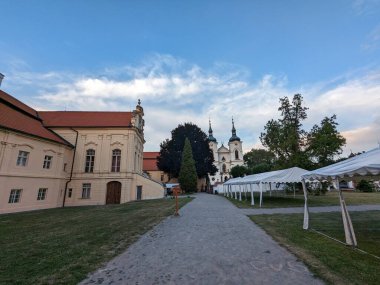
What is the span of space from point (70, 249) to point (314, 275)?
571cm

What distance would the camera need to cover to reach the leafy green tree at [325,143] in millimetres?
22984

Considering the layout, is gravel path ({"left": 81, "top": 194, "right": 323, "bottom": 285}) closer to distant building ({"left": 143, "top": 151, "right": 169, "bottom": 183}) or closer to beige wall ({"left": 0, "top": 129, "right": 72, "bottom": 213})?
beige wall ({"left": 0, "top": 129, "right": 72, "bottom": 213})

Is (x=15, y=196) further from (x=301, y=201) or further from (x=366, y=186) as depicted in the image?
(x=366, y=186)

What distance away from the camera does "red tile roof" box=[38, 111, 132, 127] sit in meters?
24.4

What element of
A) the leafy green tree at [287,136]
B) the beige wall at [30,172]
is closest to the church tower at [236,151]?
the leafy green tree at [287,136]

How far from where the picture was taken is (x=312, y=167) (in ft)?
78.4

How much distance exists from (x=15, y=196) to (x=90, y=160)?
803 cm

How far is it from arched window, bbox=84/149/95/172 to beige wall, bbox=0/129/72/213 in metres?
1.99

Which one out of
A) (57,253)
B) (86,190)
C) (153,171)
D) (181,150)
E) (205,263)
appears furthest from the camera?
(153,171)

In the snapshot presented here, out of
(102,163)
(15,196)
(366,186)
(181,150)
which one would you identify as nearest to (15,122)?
(15,196)

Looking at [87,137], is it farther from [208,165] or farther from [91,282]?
[208,165]

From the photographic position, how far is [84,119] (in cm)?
2586

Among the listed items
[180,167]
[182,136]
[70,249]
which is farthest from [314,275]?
[182,136]

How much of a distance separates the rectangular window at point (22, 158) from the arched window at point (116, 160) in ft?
26.3
